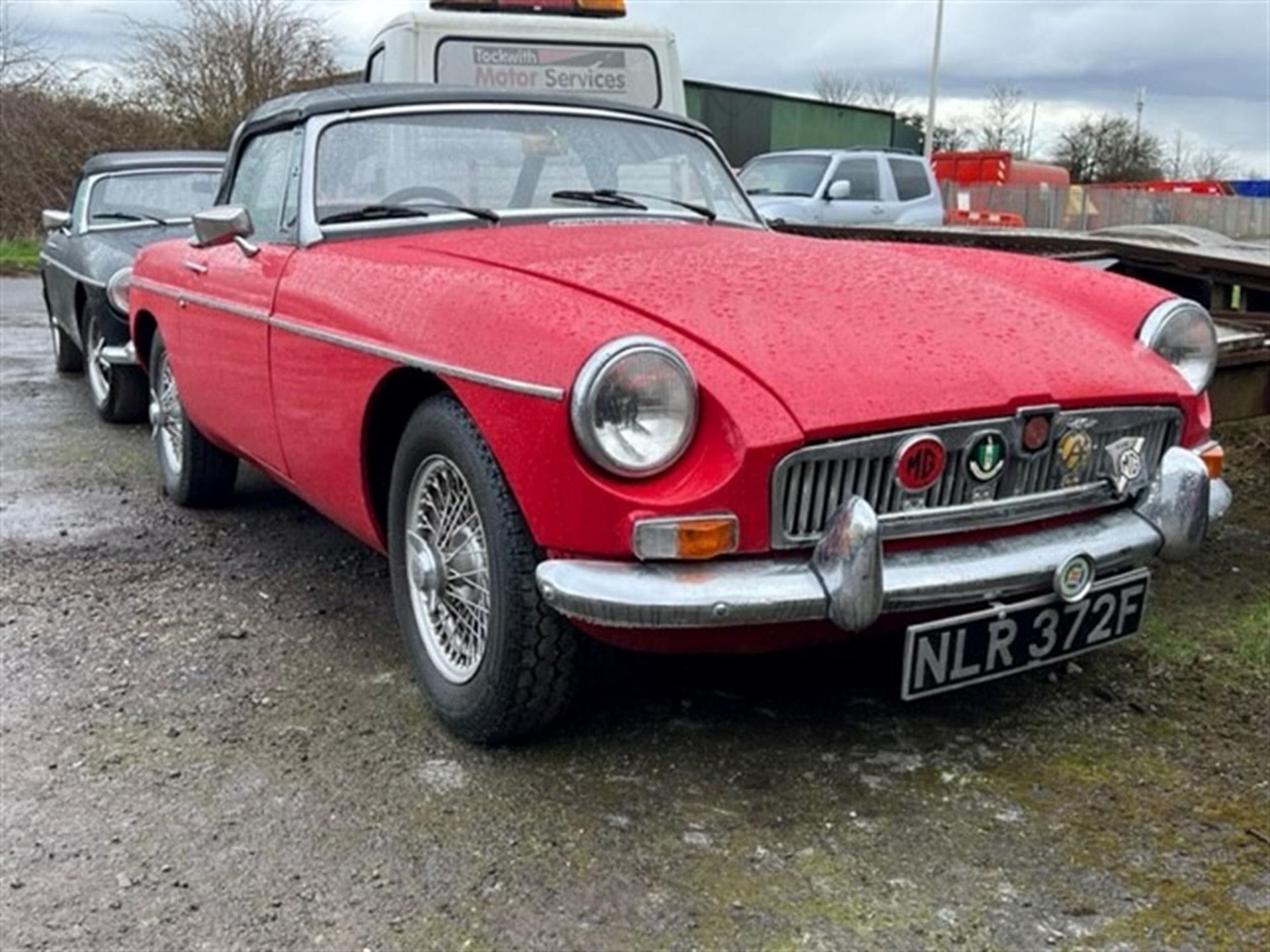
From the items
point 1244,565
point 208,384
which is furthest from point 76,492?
point 1244,565

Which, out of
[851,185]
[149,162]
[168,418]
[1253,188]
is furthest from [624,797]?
[1253,188]

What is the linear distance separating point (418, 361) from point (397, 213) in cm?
98

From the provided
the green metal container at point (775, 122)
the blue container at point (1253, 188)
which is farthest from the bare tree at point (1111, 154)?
the green metal container at point (775, 122)

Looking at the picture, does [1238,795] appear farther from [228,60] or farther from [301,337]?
[228,60]

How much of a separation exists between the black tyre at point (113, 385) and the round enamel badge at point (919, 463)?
5112mm

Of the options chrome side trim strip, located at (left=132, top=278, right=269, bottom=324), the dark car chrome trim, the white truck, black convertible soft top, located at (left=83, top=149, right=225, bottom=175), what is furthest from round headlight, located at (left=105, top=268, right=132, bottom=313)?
the white truck

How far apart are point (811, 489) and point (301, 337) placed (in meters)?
1.59

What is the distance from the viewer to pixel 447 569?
2.93 meters

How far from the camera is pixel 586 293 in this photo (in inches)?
105

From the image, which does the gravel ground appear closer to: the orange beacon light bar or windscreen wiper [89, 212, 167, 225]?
windscreen wiper [89, 212, 167, 225]

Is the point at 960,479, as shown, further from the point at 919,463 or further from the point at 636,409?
the point at 636,409

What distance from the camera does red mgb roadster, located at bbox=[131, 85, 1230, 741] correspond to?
2.38m

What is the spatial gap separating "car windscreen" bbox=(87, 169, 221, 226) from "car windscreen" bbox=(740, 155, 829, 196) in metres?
6.38

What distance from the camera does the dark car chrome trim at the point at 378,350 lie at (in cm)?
247
